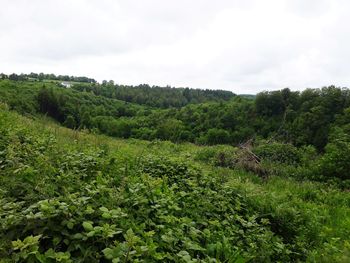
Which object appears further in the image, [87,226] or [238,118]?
[238,118]

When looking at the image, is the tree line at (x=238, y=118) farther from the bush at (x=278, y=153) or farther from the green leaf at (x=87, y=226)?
the green leaf at (x=87, y=226)

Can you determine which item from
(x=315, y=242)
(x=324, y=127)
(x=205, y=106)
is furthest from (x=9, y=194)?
(x=205, y=106)

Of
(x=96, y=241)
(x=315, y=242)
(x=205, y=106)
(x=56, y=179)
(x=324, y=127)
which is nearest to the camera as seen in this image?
(x=96, y=241)

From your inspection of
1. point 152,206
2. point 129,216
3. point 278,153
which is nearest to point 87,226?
point 129,216

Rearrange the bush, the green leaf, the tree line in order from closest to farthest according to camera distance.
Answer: the green leaf, the bush, the tree line

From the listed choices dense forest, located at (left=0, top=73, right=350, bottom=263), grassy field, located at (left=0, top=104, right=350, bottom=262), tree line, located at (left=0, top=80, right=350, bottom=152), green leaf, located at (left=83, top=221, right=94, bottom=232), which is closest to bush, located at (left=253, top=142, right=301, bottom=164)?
dense forest, located at (left=0, top=73, right=350, bottom=263)

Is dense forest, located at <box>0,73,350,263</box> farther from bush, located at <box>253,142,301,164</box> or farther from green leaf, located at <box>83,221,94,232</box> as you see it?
bush, located at <box>253,142,301,164</box>

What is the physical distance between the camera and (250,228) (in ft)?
15.5

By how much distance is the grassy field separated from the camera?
2.58 m

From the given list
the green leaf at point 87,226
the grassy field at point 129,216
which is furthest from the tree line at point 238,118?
the green leaf at point 87,226

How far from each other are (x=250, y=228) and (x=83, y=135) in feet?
16.8

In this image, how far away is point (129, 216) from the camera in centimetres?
318

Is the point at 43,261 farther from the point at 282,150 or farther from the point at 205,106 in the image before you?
the point at 205,106

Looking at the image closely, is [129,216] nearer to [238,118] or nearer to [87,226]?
[87,226]
